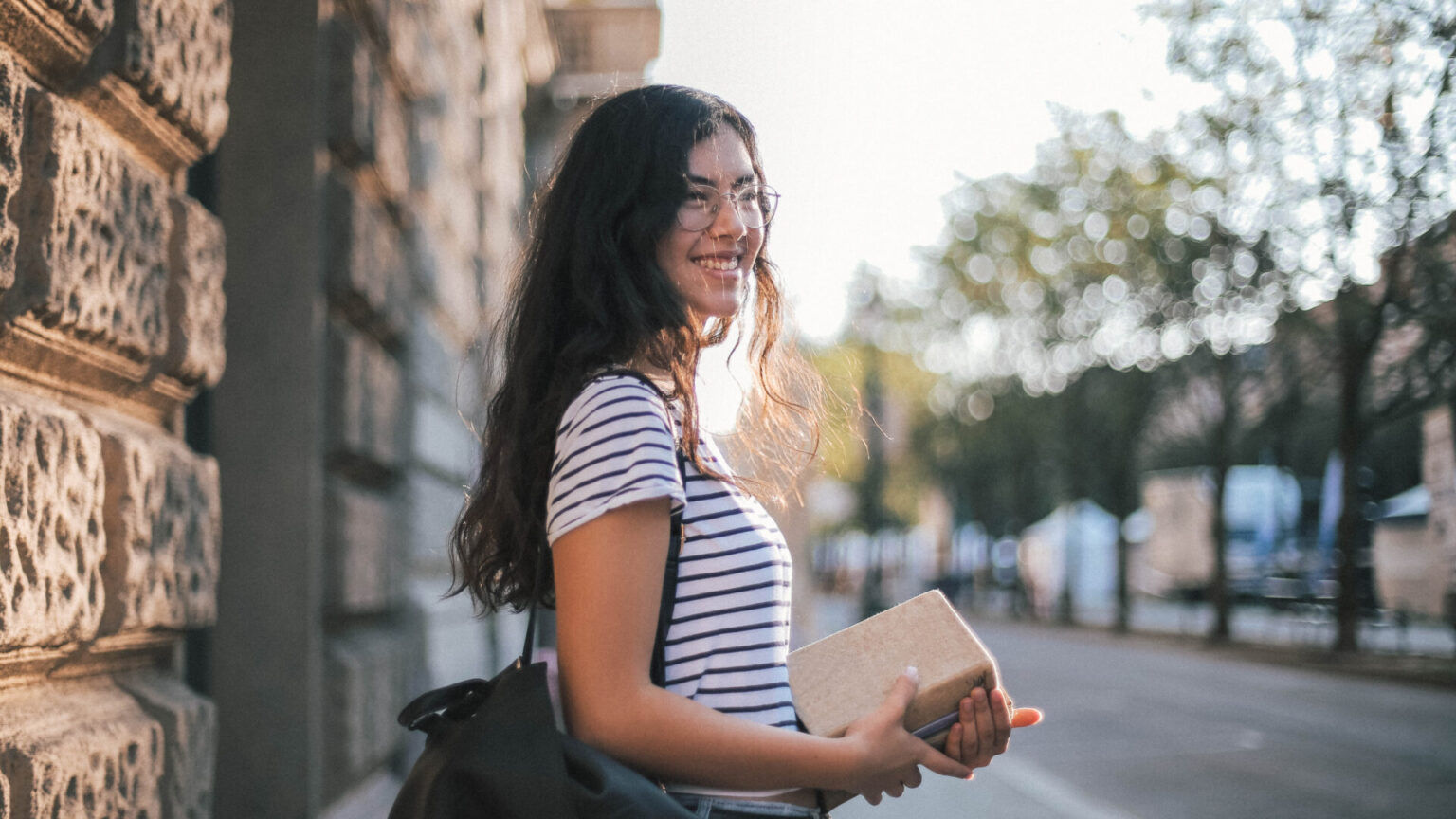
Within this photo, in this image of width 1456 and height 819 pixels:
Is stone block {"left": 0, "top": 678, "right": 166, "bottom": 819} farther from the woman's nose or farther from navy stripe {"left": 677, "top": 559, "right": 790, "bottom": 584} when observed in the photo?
the woman's nose

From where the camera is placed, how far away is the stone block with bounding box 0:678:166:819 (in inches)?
59.7

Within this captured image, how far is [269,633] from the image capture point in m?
2.65

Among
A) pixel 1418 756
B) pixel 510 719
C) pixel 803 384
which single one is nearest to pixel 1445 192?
pixel 1418 756

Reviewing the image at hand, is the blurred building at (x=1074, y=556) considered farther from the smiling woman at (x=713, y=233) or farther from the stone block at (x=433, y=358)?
the smiling woman at (x=713, y=233)

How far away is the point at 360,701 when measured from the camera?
10.2 feet

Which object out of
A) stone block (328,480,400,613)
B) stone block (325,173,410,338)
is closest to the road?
stone block (328,480,400,613)

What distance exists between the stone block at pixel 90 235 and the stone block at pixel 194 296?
0.14 ft

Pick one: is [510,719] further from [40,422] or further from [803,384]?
[803,384]

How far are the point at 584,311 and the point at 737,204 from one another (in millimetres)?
291

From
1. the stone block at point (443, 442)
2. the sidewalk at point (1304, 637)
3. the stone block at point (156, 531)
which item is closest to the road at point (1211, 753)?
the sidewalk at point (1304, 637)

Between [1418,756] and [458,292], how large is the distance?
327 inches

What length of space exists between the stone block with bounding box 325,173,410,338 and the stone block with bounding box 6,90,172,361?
2.80ft

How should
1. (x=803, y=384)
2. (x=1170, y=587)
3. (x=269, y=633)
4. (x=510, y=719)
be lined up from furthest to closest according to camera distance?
1. (x=1170, y=587)
2. (x=269, y=633)
3. (x=803, y=384)
4. (x=510, y=719)

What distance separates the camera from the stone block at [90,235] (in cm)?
157
